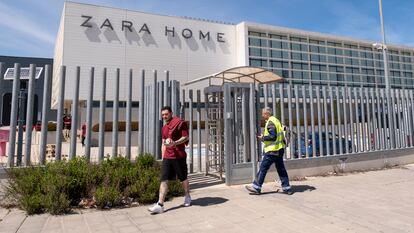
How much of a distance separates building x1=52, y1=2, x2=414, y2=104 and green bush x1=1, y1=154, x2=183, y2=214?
1844 cm

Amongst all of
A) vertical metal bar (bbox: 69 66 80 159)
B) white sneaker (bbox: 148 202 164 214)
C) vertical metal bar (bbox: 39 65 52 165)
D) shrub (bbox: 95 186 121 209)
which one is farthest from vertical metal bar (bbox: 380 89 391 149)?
vertical metal bar (bbox: 39 65 52 165)

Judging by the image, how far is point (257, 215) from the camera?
5.10 metres

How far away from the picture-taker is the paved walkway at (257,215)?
4.49 meters

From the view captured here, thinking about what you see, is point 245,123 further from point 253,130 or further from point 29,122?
point 29,122

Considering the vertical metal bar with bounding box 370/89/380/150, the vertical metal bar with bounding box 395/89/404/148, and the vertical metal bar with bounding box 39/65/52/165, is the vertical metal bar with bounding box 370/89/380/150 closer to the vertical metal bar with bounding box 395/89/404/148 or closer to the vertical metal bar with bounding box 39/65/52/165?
the vertical metal bar with bounding box 395/89/404/148

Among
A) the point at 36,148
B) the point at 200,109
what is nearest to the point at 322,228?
the point at 200,109

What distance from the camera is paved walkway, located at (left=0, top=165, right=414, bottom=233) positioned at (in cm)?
449

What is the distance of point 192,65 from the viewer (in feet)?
108

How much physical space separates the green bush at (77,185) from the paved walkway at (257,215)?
0.78ft

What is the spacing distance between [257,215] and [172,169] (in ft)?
5.15

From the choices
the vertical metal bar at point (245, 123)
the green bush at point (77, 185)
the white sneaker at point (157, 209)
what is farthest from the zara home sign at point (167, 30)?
the white sneaker at point (157, 209)

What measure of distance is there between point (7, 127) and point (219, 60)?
2925cm

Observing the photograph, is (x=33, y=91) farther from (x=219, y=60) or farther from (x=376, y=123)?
Result: (x=219, y=60)

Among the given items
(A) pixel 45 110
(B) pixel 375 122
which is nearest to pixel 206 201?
(A) pixel 45 110
